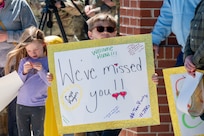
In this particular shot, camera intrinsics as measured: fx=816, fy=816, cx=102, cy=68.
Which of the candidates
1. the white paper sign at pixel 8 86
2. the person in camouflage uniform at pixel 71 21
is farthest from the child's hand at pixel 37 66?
the person in camouflage uniform at pixel 71 21

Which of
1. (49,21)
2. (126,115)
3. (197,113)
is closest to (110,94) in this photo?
(126,115)

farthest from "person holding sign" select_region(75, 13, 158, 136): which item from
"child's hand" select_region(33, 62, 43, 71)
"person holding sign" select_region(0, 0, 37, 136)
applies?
"person holding sign" select_region(0, 0, 37, 136)

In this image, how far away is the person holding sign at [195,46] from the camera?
232 inches

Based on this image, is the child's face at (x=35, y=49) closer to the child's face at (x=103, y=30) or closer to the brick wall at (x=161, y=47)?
the child's face at (x=103, y=30)

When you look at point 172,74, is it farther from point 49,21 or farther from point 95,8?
point 49,21

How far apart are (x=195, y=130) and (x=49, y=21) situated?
4.63 metres

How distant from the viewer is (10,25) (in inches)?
309

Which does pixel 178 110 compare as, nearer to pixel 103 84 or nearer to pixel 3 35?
pixel 103 84

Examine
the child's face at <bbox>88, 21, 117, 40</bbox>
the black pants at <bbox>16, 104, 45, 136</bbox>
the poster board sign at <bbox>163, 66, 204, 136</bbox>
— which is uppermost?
the child's face at <bbox>88, 21, 117, 40</bbox>

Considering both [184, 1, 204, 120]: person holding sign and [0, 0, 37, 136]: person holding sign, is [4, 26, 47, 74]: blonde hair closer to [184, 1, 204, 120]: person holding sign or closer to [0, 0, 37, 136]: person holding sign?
[0, 0, 37, 136]: person holding sign

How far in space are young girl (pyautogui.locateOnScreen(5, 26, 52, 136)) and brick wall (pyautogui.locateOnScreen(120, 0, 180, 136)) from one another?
0.81 m

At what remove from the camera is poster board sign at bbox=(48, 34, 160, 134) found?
6.20 metres

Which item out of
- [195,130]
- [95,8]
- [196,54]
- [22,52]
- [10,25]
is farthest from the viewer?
[95,8]

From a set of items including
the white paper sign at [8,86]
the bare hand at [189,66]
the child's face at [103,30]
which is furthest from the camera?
the white paper sign at [8,86]
